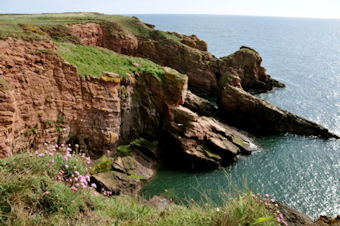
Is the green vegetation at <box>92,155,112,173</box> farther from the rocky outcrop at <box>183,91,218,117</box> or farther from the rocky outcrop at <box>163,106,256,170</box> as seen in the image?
the rocky outcrop at <box>183,91,218,117</box>

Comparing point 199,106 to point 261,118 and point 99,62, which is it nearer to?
point 261,118

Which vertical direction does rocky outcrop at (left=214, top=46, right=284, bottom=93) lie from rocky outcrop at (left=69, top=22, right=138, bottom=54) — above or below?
below

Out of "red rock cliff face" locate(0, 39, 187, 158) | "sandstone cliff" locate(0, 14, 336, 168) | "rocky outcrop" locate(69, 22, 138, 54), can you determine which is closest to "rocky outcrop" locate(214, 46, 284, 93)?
"sandstone cliff" locate(0, 14, 336, 168)

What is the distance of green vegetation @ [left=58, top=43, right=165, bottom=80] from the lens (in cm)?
2239

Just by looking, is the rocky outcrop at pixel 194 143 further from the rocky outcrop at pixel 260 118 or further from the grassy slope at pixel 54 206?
the grassy slope at pixel 54 206

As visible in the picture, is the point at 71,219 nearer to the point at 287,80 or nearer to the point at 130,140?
the point at 130,140

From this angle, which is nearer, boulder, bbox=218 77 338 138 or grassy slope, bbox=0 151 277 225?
grassy slope, bbox=0 151 277 225

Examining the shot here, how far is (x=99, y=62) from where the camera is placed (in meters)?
24.8

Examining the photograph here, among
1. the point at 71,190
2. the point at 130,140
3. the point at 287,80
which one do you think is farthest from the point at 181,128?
the point at 287,80

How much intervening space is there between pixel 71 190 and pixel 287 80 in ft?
194

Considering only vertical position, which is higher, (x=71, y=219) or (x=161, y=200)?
(x=71, y=219)

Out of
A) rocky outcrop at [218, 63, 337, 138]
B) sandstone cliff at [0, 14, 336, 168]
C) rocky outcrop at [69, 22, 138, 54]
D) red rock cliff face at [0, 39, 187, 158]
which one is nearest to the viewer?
red rock cliff face at [0, 39, 187, 158]

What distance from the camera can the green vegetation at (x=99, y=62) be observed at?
22.4 meters

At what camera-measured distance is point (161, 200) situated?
1686cm
